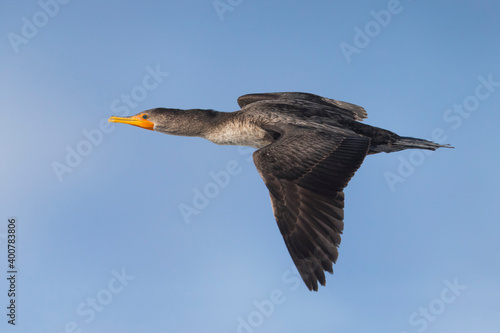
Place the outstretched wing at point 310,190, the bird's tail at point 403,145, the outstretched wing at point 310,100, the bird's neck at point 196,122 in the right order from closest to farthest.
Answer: the outstretched wing at point 310,190
the bird's tail at point 403,145
the bird's neck at point 196,122
the outstretched wing at point 310,100

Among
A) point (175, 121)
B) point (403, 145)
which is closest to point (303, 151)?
point (403, 145)

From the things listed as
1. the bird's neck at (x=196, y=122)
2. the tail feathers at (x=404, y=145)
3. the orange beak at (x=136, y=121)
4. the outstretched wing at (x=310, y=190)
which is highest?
the orange beak at (x=136, y=121)

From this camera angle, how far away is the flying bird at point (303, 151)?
7715mm

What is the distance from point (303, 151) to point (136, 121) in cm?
397

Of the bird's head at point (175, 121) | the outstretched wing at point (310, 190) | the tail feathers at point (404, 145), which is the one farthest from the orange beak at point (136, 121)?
the tail feathers at point (404, 145)

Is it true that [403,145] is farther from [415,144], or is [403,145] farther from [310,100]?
[310,100]

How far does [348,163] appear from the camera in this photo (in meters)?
8.18

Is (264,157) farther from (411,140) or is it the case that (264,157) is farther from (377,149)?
(411,140)

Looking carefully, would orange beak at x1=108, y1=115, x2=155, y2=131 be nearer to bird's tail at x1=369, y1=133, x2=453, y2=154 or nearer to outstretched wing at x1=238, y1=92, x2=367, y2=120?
outstretched wing at x1=238, y1=92, x2=367, y2=120

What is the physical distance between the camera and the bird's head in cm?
A: 1047

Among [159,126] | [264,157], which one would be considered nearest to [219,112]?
[159,126]

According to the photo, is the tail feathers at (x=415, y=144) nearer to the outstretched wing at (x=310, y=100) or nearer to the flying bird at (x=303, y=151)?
the flying bird at (x=303, y=151)

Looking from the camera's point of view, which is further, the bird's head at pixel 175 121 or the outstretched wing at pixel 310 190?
the bird's head at pixel 175 121

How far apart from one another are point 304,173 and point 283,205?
58cm
